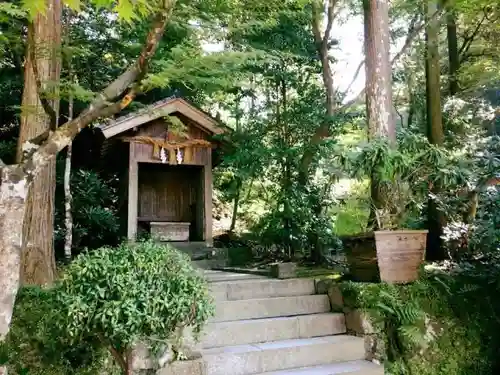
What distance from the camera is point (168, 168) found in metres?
9.45

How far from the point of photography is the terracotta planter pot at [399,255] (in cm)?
442

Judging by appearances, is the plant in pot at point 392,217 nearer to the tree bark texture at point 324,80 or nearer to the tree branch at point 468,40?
the tree bark texture at point 324,80

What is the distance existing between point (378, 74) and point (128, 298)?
3.94m

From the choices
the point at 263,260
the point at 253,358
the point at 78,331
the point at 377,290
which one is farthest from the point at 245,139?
the point at 78,331

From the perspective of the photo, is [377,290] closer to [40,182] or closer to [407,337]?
[407,337]

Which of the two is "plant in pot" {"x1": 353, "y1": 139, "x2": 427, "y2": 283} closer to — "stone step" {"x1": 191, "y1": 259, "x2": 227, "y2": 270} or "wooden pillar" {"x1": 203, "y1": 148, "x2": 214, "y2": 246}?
"stone step" {"x1": 191, "y1": 259, "x2": 227, "y2": 270}

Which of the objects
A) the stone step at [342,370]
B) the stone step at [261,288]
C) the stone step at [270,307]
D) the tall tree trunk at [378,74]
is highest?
the tall tree trunk at [378,74]

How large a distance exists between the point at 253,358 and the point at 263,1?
5.26 metres

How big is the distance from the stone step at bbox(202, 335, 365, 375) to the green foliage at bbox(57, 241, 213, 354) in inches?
26.5

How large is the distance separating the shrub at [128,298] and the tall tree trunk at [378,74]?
2.66 m

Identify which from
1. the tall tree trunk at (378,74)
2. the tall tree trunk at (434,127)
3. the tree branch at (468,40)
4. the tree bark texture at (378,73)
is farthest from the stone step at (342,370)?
the tree branch at (468,40)

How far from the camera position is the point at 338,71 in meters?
10.1

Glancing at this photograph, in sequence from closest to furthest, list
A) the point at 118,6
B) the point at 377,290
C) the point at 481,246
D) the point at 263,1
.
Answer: the point at 118,6, the point at 377,290, the point at 481,246, the point at 263,1

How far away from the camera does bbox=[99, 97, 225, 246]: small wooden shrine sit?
751cm
